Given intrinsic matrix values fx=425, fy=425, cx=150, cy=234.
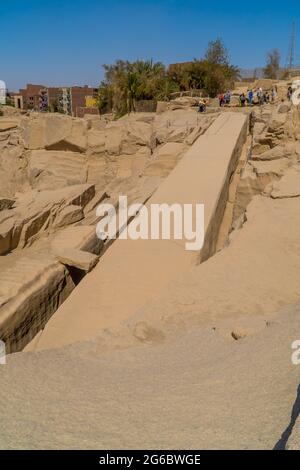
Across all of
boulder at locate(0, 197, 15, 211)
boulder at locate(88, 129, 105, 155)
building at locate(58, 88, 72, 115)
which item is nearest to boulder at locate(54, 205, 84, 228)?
boulder at locate(0, 197, 15, 211)

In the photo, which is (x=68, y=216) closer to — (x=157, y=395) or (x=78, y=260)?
(x=78, y=260)

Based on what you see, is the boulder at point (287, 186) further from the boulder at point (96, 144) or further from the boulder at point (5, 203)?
the boulder at point (96, 144)

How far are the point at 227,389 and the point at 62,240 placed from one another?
11.3ft

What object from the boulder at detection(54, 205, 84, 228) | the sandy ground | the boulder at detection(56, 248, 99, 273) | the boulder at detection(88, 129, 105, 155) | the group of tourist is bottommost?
the boulder at detection(54, 205, 84, 228)

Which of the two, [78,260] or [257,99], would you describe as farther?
[257,99]

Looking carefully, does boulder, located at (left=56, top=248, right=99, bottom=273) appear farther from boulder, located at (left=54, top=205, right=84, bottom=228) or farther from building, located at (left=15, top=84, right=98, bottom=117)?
building, located at (left=15, top=84, right=98, bottom=117)

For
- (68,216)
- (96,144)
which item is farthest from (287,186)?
(96,144)

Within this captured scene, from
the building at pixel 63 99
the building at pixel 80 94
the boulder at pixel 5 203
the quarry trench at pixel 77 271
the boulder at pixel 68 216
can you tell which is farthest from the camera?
the building at pixel 80 94

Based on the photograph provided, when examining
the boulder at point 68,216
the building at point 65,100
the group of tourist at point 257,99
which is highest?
the building at point 65,100

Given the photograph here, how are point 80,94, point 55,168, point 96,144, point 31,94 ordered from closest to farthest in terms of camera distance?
point 55,168 < point 96,144 < point 80,94 < point 31,94

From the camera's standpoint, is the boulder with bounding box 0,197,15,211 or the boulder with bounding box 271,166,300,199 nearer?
the boulder with bounding box 271,166,300,199

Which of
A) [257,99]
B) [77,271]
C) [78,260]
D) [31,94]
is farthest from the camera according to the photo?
[31,94]

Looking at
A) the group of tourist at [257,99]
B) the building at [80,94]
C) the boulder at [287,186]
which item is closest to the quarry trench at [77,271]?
the boulder at [287,186]
